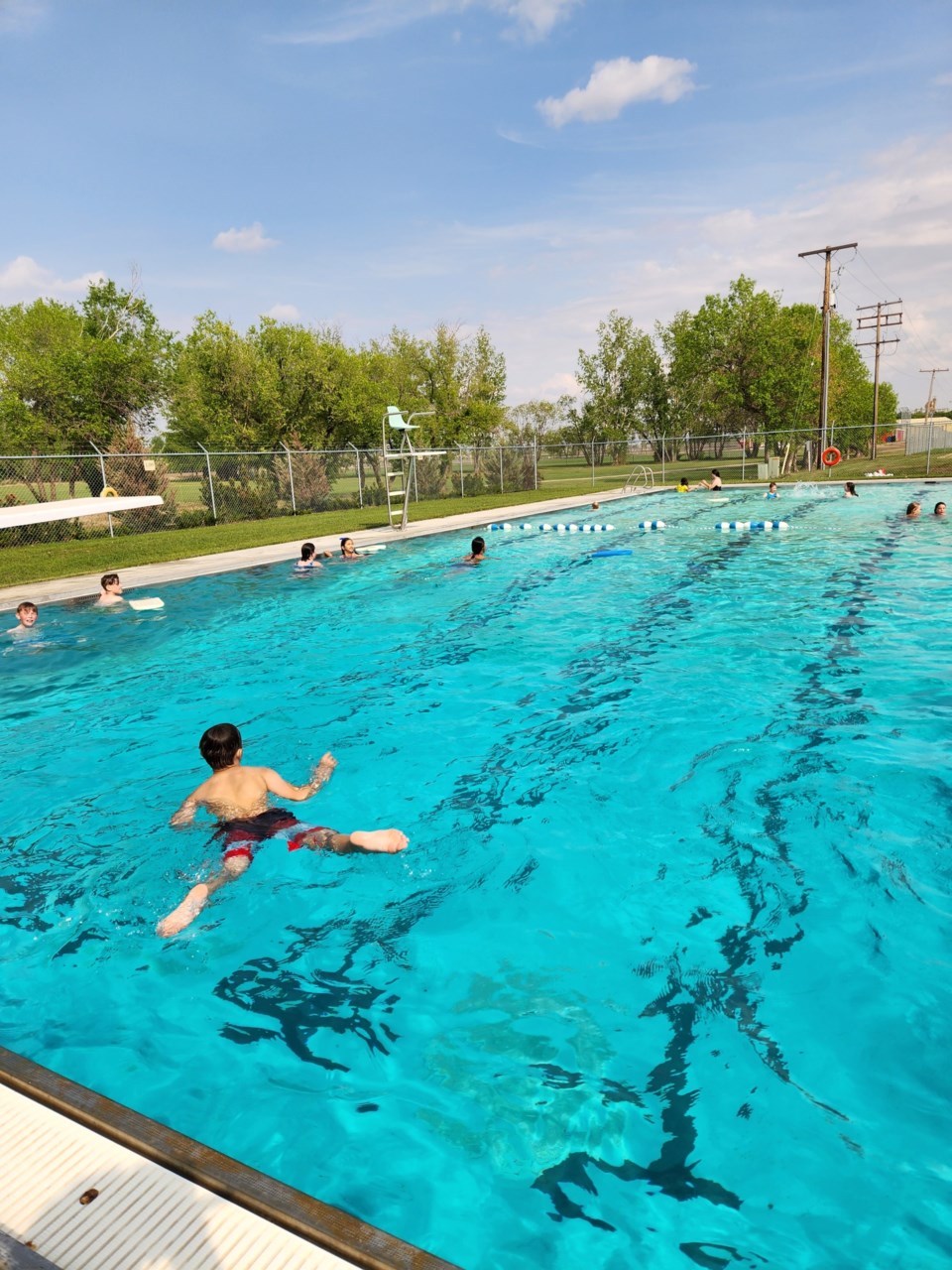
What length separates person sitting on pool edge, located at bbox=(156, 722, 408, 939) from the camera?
4477 millimetres

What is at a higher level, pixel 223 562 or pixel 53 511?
pixel 53 511

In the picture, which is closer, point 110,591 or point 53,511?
point 53,511

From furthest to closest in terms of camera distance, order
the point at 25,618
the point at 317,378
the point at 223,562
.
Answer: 1. the point at 317,378
2. the point at 223,562
3. the point at 25,618

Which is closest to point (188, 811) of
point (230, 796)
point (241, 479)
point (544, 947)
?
point (230, 796)

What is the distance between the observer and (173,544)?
18.3 m

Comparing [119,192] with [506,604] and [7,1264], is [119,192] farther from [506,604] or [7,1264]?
[7,1264]

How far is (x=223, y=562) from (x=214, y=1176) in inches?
571

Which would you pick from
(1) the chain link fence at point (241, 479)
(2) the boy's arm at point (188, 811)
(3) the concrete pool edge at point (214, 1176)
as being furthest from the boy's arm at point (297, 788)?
(1) the chain link fence at point (241, 479)

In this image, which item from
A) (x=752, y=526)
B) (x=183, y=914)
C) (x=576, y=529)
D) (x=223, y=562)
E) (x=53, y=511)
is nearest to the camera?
(x=183, y=914)

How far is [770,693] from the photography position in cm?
717

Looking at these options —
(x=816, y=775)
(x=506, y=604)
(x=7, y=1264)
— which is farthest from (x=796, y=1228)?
(x=506, y=604)

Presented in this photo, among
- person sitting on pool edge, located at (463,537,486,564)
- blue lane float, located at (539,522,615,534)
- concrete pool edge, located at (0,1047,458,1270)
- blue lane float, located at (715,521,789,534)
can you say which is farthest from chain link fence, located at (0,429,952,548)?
concrete pool edge, located at (0,1047,458,1270)

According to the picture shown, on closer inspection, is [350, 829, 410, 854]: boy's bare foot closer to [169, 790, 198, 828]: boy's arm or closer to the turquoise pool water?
the turquoise pool water

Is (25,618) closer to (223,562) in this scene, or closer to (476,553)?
(223,562)
